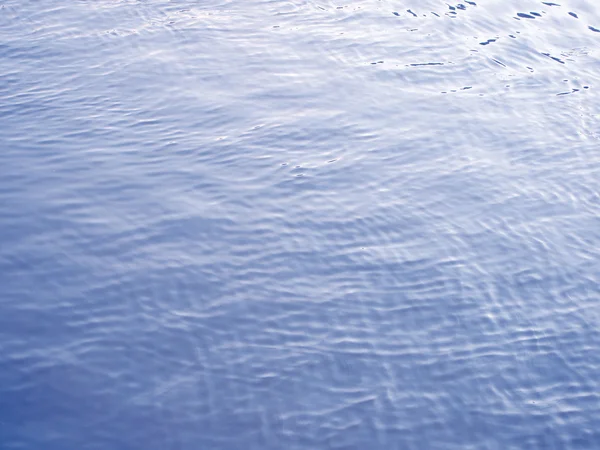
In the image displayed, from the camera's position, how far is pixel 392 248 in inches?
770

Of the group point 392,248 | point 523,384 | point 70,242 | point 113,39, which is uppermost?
point 113,39

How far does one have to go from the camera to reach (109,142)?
871 inches

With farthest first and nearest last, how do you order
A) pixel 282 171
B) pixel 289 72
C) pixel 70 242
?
pixel 289 72
pixel 282 171
pixel 70 242

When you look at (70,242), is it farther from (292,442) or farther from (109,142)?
(292,442)

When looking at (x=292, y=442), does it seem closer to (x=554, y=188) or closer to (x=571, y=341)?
(x=571, y=341)

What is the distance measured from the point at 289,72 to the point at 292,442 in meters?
13.8

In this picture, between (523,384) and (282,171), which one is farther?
(282,171)

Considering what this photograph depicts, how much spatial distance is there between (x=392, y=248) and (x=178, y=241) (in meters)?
4.86

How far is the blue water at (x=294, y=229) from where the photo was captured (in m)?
15.8

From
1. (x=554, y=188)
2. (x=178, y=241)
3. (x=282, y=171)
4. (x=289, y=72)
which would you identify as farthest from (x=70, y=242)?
(x=554, y=188)

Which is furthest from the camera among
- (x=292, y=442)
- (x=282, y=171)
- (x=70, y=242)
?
(x=282, y=171)

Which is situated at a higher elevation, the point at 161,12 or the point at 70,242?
the point at 161,12

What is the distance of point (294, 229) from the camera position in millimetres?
19922

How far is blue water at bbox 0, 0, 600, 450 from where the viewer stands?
1580cm
